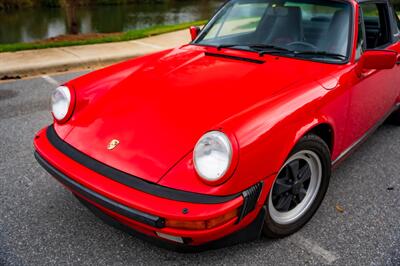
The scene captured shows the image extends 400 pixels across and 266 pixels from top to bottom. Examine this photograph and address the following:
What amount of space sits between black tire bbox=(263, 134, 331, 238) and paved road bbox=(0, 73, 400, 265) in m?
0.07

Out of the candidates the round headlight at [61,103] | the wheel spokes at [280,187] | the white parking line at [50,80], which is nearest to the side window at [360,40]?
the wheel spokes at [280,187]

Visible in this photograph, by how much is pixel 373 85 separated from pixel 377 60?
1.21 feet

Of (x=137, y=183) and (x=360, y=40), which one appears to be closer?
(x=137, y=183)

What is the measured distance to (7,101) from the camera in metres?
4.82

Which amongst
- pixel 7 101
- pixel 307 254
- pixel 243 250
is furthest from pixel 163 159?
pixel 7 101

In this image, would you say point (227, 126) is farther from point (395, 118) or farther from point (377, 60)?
point (395, 118)

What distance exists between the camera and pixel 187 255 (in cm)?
225

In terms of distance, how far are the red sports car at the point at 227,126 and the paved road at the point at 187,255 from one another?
18cm

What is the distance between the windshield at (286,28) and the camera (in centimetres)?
280

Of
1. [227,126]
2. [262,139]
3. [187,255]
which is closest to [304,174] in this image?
[262,139]

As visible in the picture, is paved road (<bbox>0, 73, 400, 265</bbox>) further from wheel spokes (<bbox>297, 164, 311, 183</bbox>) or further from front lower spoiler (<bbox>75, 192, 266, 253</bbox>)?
wheel spokes (<bbox>297, 164, 311, 183</bbox>)

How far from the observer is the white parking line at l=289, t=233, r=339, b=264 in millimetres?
2251

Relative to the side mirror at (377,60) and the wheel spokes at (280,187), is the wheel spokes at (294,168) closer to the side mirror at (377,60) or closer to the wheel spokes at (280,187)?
the wheel spokes at (280,187)

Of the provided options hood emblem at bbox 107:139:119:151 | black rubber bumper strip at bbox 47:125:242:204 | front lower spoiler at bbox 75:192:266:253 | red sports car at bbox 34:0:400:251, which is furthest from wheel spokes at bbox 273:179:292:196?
hood emblem at bbox 107:139:119:151
